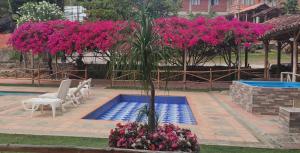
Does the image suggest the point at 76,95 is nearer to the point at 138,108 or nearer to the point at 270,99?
the point at 138,108

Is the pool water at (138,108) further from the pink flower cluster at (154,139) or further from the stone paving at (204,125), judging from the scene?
the pink flower cluster at (154,139)

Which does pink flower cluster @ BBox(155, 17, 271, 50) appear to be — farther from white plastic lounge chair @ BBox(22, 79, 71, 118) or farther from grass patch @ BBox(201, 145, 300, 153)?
grass patch @ BBox(201, 145, 300, 153)

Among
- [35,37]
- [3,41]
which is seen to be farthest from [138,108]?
[3,41]

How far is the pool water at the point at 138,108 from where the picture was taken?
12.1m

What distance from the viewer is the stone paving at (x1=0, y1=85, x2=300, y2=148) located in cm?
815

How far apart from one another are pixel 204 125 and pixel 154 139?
4.22 metres

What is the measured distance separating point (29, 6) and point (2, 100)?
60.7ft

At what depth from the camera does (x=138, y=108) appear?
13.3 metres

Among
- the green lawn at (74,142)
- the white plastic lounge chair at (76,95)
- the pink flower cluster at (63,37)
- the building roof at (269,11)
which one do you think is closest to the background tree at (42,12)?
the pink flower cluster at (63,37)

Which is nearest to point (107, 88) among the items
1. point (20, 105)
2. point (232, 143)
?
point (20, 105)

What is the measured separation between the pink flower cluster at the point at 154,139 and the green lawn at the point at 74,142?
1.34 meters

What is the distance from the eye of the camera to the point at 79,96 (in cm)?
1336

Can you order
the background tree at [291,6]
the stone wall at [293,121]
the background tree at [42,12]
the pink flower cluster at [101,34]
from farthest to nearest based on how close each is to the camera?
the background tree at [291,6] < the background tree at [42,12] < the pink flower cluster at [101,34] < the stone wall at [293,121]

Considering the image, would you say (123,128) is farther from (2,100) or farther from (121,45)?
(2,100)
